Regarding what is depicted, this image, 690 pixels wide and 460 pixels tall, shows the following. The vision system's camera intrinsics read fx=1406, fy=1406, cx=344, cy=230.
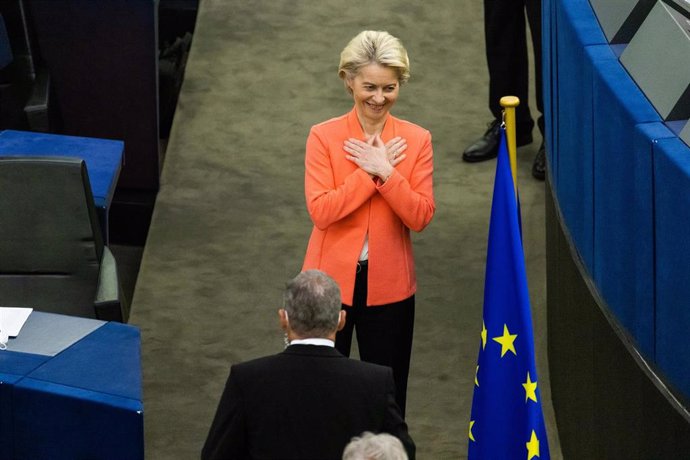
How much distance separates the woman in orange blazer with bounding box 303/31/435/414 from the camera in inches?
149

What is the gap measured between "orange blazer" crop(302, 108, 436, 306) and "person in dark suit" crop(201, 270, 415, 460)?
846 mm

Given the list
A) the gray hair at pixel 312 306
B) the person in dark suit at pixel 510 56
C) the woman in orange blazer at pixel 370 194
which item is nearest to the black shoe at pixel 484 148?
the person in dark suit at pixel 510 56

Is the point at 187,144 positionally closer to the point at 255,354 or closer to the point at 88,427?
the point at 255,354

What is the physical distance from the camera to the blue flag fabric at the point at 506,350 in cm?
371

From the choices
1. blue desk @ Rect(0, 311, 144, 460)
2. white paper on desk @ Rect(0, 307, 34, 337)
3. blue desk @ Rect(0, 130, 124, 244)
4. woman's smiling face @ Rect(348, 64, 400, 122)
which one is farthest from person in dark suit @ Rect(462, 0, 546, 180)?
blue desk @ Rect(0, 311, 144, 460)

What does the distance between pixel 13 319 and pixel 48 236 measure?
2.57 feet

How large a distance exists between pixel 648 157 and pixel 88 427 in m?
1.63

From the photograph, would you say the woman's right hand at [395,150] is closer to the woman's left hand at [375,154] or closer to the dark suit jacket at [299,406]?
the woman's left hand at [375,154]

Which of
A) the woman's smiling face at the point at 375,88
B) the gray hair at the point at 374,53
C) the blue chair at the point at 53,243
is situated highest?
the gray hair at the point at 374,53

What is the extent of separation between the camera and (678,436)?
3.32 meters

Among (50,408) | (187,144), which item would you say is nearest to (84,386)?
(50,408)

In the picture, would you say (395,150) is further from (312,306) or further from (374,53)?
(312,306)

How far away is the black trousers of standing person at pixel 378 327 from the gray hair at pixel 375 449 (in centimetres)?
128

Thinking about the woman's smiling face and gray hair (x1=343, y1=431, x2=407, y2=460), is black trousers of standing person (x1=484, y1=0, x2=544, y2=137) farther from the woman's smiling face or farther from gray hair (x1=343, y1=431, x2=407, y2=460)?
gray hair (x1=343, y1=431, x2=407, y2=460)
